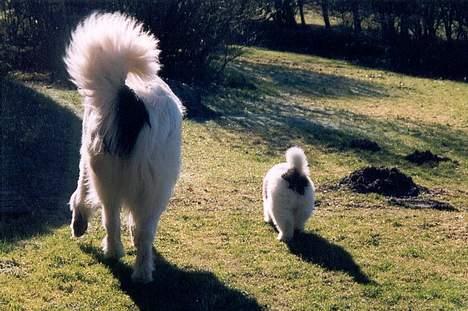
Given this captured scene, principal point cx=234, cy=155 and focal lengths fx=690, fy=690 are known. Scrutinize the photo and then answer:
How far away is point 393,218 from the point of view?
880 centimetres

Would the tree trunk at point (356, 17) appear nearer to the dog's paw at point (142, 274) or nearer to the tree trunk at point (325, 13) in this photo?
the tree trunk at point (325, 13)

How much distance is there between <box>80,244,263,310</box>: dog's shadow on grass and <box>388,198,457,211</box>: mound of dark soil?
13.8ft

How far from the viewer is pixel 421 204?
965 centimetres

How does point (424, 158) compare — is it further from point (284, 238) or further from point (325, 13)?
point (325, 13)

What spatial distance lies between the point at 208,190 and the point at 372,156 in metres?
4.55

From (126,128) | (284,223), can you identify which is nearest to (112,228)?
(126,128)

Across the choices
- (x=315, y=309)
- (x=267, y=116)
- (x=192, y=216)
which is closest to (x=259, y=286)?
(x=315, y=309)

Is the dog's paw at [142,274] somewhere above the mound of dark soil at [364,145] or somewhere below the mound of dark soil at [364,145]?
above

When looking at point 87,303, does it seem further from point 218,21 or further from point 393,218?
point 218,21

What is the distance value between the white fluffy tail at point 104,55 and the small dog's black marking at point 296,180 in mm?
2523

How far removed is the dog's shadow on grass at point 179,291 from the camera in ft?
17.9

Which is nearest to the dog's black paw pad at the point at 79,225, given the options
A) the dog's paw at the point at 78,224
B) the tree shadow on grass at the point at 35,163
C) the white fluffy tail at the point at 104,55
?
the dog's paw at the point at 78,224

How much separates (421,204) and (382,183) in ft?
2.24

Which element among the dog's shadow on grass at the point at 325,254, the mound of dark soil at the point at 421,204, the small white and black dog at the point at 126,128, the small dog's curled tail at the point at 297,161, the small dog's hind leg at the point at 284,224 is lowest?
the mound of dark soil at the point at 421,204
